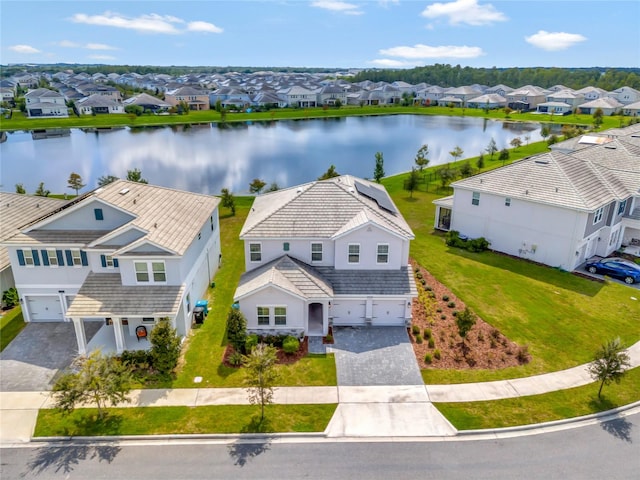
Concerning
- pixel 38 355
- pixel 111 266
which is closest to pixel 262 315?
pixel 111 266

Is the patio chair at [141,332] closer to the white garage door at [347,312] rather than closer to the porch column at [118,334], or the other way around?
the porch column at [118,334]

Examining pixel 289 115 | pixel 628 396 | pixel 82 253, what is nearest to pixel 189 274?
pixel 82 253

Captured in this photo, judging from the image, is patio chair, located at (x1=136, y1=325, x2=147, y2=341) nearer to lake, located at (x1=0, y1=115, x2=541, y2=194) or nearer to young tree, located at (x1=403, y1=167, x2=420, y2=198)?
lake, located at (x1=0, y1=115, x2=541, y2=194)

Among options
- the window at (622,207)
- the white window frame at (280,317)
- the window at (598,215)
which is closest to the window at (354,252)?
the white window frame at (280,317)

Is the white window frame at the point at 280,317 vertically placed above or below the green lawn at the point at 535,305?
above

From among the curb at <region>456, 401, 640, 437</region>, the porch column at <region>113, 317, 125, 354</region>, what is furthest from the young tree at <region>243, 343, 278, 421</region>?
the porch column at <region>113, 317, 125, 354</region>
